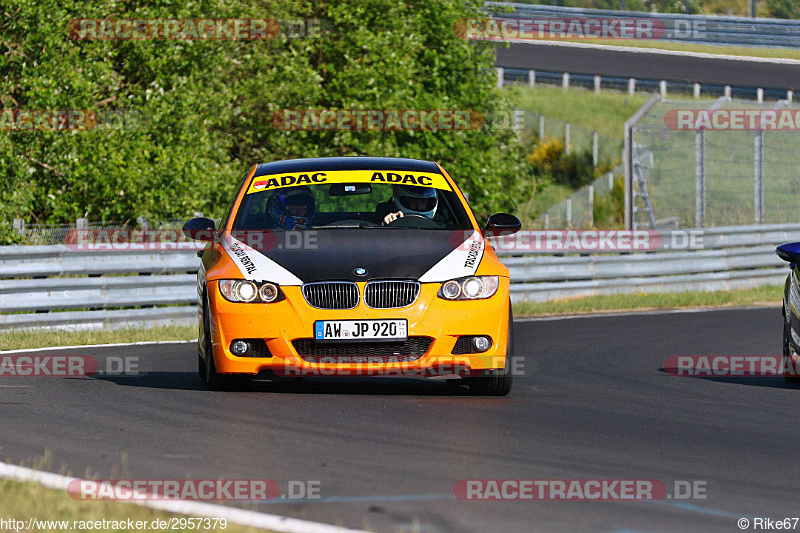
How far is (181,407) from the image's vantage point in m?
8.59

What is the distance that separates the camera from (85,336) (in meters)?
14.5

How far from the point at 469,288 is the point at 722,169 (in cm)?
2475

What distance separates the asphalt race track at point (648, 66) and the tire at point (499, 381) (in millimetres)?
33005

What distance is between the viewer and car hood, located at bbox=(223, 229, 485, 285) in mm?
8852

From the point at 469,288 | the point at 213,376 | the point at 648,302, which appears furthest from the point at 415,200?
the point at 648,302

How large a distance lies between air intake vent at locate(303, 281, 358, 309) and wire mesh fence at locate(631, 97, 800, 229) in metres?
14.3

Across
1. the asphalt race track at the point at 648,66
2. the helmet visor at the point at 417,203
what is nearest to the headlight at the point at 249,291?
the helmet visor at the point at 417,203

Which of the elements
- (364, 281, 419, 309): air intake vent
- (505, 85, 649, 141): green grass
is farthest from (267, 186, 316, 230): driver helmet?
(505, 85, 649, 141): green grass

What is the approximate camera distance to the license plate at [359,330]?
344 inches

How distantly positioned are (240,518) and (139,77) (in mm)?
17965

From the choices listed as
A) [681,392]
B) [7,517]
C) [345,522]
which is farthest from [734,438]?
[7,517]

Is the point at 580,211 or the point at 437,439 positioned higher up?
the point at 437,439

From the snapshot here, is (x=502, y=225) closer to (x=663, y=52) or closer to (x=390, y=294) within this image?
(x=390, y=294)

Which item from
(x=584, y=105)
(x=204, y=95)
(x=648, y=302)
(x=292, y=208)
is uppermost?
(x=292, y=208)
